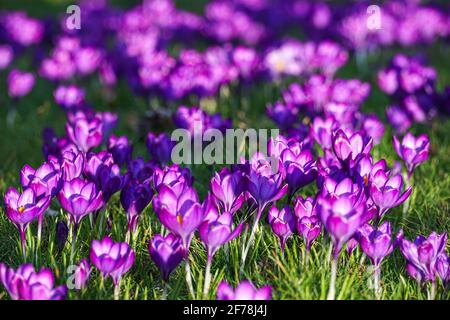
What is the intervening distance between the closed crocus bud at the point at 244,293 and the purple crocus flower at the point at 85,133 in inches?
77.0

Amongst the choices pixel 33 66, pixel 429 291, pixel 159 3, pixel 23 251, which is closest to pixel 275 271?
pixel 429 291

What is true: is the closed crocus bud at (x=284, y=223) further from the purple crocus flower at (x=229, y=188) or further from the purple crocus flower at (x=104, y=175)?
the purple crocus flower at (x=104, y=175)

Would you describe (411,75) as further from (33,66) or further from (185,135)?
(33,66)

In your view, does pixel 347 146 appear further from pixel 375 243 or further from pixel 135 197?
pixel 135 197

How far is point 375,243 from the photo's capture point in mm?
3264

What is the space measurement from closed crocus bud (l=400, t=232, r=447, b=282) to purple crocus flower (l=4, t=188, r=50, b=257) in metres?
1.86

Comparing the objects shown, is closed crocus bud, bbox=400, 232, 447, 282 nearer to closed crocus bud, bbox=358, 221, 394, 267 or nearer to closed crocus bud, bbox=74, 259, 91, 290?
closed crocus bud, bbox=358, 221, 394, 267

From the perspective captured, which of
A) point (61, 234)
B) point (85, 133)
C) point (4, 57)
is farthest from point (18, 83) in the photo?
point (61, 234)

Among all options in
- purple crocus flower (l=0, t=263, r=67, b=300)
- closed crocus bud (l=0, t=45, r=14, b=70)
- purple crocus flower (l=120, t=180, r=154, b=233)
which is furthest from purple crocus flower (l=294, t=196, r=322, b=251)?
closed crocus bud (l=0, t=45, r=14, b=70)

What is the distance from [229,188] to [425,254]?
1.04 metres

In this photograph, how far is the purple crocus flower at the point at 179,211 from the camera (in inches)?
122

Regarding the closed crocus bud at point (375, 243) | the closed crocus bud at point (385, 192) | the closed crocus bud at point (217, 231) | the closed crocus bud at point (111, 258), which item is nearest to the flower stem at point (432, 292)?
the closed crocus bud at point (375, 243)

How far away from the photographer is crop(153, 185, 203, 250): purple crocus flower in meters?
3.09

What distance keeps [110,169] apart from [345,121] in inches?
81.8
